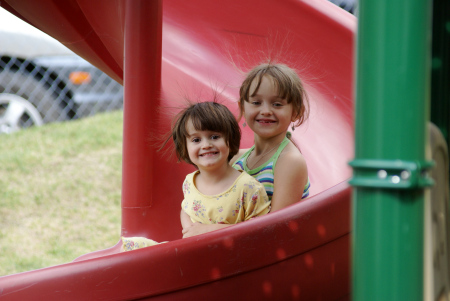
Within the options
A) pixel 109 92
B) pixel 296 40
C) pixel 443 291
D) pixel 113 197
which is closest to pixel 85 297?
pixel 443 291

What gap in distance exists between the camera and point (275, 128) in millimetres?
1466

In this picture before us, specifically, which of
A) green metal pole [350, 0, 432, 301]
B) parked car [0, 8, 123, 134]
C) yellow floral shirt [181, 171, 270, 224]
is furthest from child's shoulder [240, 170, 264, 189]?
parked car [0, 8, 123, 134]

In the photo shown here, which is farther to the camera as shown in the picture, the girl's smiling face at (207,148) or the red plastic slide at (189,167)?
the girl's smiling face at (207,148)

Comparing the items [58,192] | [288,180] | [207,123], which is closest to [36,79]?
[58,192]

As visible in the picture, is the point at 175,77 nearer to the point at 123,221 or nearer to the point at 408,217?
the point at 123,221

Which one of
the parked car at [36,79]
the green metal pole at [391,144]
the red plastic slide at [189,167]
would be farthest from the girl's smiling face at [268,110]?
the parked car at [36,79]

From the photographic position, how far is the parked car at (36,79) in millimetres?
3492

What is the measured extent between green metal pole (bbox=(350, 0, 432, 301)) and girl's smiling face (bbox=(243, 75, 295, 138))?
0.92 meters

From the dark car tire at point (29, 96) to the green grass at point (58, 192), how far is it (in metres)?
0.17

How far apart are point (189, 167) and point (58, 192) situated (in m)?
1.32

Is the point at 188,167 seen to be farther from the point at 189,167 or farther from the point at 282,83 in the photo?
the point at 282,83

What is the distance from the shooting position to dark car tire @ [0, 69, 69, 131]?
3.46 meters

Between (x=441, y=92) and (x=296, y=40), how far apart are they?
136cm

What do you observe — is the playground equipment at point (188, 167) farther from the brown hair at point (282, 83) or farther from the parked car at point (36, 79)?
the parked car at point (36, 79)
